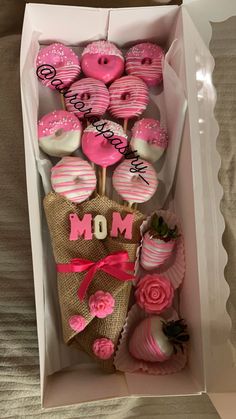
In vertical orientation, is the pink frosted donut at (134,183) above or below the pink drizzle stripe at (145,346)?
above

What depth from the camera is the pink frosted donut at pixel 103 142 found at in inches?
36.1

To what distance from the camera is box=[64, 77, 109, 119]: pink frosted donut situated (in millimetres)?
946

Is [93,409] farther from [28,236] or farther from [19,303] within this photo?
[28,236]

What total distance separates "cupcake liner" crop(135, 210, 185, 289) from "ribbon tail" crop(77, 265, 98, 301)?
97 millimetres

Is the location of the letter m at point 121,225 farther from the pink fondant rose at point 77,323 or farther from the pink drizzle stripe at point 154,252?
the pink fondant rose at point 77,323

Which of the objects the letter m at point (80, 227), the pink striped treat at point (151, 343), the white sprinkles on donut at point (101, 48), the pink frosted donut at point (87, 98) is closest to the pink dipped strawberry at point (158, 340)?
the pink striped treat at point (151, 343)

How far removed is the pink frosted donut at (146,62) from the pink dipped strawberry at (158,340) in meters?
0.49

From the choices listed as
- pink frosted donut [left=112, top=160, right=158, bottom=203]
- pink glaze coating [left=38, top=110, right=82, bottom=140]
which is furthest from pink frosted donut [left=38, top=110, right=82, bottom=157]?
pink frosted donut [left=112, top=160, right=158, bottom=203]

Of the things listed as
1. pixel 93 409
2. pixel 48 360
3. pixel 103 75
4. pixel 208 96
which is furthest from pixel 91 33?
pixel 93 409

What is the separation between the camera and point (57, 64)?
3.18ft

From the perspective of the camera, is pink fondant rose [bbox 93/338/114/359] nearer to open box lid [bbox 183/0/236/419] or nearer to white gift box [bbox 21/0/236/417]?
white gift box [bbox 21/0/236/417]

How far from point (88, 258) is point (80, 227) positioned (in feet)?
0.20

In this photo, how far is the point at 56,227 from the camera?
2.96 feet

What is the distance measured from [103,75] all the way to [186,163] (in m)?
0.26
